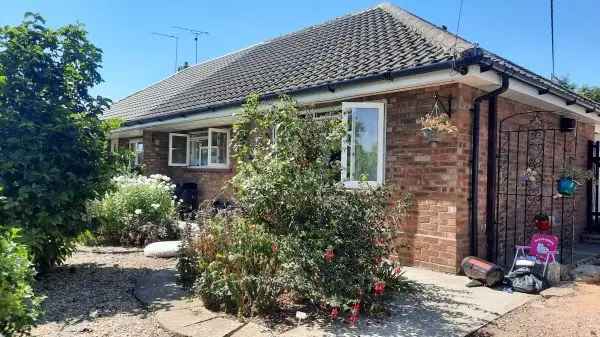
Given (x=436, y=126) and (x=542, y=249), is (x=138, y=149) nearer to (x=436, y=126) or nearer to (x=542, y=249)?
(x=436, y=126)

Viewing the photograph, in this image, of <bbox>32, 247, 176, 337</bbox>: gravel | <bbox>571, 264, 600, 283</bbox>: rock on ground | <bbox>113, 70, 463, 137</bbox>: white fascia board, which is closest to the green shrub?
<bbox>32, 247, 176, 337</bbox>: gravel

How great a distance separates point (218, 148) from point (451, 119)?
7.67 m

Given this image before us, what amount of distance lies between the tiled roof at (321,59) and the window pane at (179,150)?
1.15 m

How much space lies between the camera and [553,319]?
4.60 metres

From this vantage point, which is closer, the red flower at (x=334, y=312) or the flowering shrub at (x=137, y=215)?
the red flower at (x=334, y=312)

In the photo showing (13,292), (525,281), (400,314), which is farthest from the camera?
(525,281)

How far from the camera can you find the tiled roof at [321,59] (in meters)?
7.14

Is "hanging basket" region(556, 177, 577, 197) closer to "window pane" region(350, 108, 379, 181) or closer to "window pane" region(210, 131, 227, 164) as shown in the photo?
"window pane" region(350, 108, 379, 181)

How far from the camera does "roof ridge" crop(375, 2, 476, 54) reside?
21.6ft

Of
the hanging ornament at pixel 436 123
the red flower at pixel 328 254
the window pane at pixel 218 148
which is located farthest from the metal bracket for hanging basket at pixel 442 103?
the window pane at pixel 218 148

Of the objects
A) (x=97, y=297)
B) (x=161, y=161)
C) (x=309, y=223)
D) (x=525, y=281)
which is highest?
(x=161, y=161)

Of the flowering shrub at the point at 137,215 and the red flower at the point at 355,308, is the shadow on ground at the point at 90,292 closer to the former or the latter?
the flowering shrub at the point at 137,215

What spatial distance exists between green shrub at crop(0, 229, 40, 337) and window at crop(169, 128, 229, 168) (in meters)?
8.83

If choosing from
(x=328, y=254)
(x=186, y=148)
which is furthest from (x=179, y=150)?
(x=328, y=254)
